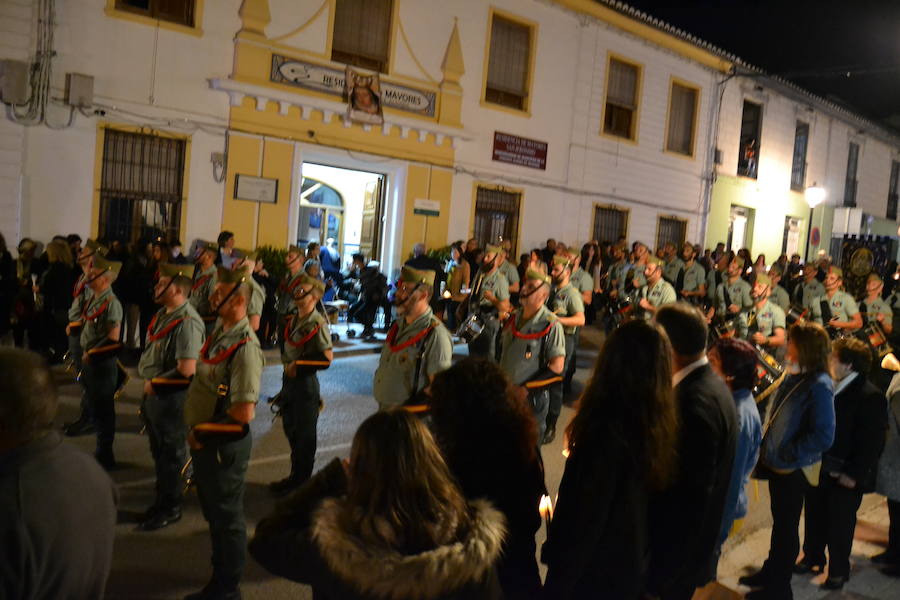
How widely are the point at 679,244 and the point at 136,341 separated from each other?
16.1m

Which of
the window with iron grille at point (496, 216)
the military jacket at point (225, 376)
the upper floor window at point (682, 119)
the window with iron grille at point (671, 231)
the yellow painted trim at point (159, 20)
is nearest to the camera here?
the military jacket at point (225, 376)

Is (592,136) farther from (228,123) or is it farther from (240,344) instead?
(240,344)

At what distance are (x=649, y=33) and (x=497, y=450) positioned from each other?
19.3 metres

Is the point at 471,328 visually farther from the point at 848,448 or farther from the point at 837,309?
the point at 837,309

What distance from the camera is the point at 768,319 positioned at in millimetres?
9484

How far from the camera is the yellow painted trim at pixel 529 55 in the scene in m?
16.4

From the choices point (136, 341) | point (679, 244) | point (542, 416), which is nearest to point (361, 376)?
point (136, 341)

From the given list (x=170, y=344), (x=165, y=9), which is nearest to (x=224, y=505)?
(x=170, y=344)

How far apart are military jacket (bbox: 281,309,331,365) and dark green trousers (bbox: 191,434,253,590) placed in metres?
1.81

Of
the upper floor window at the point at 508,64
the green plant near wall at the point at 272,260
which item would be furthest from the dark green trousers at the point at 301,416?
the upper floor window at the point at 508,64

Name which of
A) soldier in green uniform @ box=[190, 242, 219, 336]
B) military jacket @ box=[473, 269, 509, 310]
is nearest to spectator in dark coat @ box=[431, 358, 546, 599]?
soldier in green uniform @ box=[190, 242, 219, 336]

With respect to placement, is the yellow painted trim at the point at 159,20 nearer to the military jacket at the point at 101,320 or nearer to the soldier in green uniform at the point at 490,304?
the soldier in green uniform at the point at 490,304

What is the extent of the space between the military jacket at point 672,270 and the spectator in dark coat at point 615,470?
42.6 ft

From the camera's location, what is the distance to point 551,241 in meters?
16.1
